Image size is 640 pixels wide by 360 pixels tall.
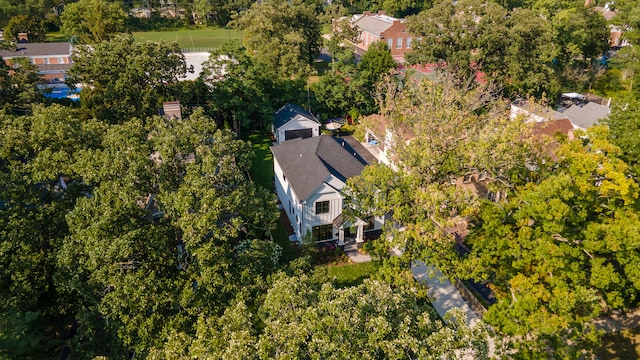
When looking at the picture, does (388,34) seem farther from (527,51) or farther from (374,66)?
(527,51)

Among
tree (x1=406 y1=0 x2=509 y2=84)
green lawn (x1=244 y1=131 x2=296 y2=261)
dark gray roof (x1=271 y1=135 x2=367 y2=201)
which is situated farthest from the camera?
tree (x1=406 y1=0 x2=509 y2=84)

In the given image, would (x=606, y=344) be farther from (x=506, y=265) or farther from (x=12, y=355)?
(x=12, y=355)

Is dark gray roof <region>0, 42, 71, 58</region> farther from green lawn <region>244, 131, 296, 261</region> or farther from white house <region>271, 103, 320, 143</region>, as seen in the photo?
white house <region>271, 103, 320, 143</region>

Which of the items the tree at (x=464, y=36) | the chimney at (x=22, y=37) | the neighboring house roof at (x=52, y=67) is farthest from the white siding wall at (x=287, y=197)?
the chimney at (x=22, y=37)

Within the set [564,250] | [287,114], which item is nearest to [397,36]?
[287,114]

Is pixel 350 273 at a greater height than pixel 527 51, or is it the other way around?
pixel 527 51

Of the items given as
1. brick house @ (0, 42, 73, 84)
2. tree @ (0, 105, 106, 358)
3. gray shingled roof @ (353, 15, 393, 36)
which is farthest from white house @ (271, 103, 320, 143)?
gray shingled roof @ (353, 15, 393, 36)
